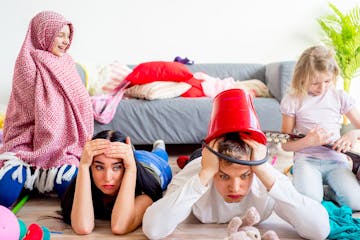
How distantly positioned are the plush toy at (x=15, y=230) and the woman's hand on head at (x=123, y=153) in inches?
13.5

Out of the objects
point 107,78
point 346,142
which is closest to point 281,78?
point 346,142

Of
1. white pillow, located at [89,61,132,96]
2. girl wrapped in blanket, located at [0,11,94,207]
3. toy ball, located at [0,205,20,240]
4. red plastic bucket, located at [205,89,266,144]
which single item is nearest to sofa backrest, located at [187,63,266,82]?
white pillow, located at [89,61,132,96]

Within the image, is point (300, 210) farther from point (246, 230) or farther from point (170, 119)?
point (170, 119)

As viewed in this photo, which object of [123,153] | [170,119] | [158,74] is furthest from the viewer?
[158,74]

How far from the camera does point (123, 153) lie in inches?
59.0

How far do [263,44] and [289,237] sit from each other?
2.40 meters

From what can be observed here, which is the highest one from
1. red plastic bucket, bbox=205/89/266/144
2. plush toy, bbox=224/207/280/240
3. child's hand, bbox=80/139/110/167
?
red plastic bucket, bbox=205/89/266/144

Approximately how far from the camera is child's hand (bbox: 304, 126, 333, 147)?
179cm

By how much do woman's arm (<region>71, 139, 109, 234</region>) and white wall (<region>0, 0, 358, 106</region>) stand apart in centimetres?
219

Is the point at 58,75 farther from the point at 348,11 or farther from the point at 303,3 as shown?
the point at 348,11

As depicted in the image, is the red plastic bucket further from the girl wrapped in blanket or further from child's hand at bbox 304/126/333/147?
the girl wrapped in blanket

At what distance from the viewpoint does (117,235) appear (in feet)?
5.09

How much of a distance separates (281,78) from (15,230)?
1.93 meters

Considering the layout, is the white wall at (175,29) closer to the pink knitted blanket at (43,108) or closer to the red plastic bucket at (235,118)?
the pink knitted blanket at (43,108)
